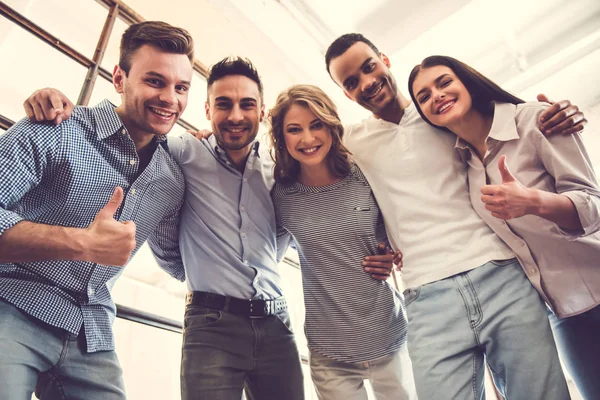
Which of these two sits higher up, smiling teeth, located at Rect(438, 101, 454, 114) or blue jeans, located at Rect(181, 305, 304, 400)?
smiling teeth, located at Rect(438, 101, 454, 114)

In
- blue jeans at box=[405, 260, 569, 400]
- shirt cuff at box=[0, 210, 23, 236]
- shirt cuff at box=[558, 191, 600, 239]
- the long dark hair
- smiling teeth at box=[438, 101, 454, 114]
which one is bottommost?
blue jeans at box=[405, 260, 569, 400]

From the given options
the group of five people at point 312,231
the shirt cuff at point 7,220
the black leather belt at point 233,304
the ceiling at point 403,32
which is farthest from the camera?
the ceiling at point 403,32

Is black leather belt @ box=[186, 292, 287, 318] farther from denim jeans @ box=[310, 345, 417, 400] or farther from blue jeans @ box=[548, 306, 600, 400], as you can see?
blue jeans @ box=[548, 306, 600, 400]

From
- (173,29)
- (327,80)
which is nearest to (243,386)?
(173,29)

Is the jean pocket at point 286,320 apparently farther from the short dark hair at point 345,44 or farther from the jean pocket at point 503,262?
the short dark hair at point 345,44

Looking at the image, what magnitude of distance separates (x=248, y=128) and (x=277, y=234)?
0.37m

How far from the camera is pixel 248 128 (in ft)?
4.32

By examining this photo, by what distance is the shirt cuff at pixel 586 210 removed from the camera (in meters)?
0.85

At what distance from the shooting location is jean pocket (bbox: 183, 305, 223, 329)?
3.48ft

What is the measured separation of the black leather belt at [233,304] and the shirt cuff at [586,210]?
31.4 inches

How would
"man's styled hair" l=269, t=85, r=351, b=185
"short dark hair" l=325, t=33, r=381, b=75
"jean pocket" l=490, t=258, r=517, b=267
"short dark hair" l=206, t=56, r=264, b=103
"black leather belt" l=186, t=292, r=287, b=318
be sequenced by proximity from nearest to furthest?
"jean pocket" l=490, t=258, r=517, b=267
"black leather belt" l=186, t=292, r=287, b=318
"man's styled hair" l=269, t=85, r=351, b=185
"short dark hair" l=206, t=56, r=264, b=103
"short dark hair" l=325, t=33, r=381, b=75

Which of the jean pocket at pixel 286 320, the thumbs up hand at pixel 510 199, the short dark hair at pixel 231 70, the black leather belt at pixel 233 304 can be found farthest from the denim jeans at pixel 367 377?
the short dark hair at pixel 231 70

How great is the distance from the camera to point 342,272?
117 centimetres

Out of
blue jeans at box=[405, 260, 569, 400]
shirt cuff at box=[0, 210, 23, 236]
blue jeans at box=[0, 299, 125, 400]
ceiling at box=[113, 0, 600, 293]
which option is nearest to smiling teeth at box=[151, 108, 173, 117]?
shirt cuff at box=[0, 210, 23, 236]
